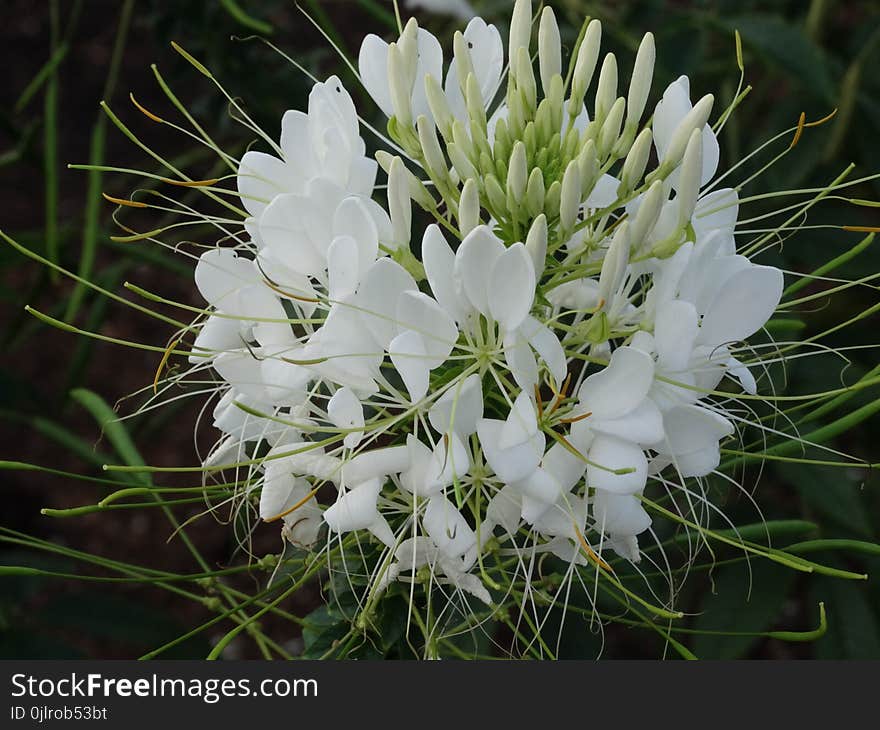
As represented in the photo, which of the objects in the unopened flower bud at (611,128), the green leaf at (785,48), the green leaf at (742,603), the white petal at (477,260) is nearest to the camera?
the white petal at (477,260)

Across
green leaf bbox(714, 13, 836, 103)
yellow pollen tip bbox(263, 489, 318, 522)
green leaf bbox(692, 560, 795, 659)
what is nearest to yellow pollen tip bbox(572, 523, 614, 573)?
yellow pollen tip bbox(263, 489, 318, 522)

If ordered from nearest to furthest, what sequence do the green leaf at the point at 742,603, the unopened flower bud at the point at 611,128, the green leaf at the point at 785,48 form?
the unopened flower bud at the point at 611,128, the green leaf at the point at 742,603, the green leaf at the point at 785,48

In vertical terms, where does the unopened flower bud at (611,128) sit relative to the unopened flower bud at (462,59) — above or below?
below

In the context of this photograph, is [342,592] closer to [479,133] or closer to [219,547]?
[479,133]

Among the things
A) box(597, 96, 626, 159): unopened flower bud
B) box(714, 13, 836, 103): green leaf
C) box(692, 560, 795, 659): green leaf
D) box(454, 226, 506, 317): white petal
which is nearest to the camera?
box(454, 226, 506, 317): white petal

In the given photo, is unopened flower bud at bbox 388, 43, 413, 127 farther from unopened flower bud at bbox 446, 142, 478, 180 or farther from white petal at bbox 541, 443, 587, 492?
white petal at bbox 541, 443, 587, 492

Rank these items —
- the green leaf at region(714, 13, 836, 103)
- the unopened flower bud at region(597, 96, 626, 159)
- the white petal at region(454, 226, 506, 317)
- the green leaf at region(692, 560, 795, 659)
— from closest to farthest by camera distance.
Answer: the white petal at region(454, 226, 506, 317) → the unopened flower bud at region(597, 96, 626, 159) → the green leaf at region(692, 560, 795, 659) → the green leaf at region(714, 13, 836, 103)

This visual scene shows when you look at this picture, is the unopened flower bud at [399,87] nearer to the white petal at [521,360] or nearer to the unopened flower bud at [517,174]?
the unopened flower bud at [517,174]

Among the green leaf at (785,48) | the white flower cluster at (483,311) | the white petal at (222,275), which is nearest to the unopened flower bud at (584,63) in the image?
the white flower cluster at (483,311)
